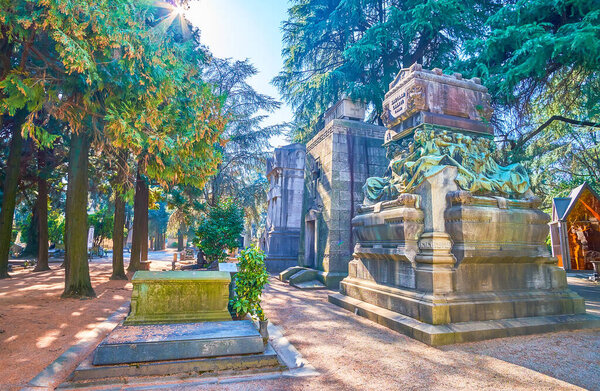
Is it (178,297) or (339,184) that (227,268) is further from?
(339,184)

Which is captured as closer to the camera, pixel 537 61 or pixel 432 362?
pixel 432 362

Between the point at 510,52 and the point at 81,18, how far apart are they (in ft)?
36.7

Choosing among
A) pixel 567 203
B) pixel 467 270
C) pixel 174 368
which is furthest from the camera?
pixel 567 203

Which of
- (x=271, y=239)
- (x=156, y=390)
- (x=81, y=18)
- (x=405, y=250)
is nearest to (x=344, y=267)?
(x=405, y=250)

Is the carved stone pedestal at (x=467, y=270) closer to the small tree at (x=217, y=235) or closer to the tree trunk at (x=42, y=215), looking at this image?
the small tree at (x=217, y=235)

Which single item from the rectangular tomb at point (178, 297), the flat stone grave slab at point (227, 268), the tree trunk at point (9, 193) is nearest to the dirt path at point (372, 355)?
the rectangular tomb at point (178, 297)

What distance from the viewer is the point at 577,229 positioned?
16.3 metres

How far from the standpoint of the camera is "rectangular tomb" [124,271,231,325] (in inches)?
181

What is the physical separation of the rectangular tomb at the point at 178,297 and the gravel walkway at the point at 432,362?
53.5 inches

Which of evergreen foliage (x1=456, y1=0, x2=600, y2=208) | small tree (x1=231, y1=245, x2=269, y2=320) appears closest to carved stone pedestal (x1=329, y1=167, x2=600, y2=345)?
evergreen foliage (x1=456, y1=0, x2=600, y2=208)

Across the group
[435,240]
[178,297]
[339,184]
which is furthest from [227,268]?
[339,184]

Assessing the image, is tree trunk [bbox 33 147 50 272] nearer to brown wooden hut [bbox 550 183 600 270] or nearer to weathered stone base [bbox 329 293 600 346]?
weathered stone base [bbox 329 293 600 346]

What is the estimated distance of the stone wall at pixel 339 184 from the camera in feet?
36.7

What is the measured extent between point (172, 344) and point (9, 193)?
12.1 m
